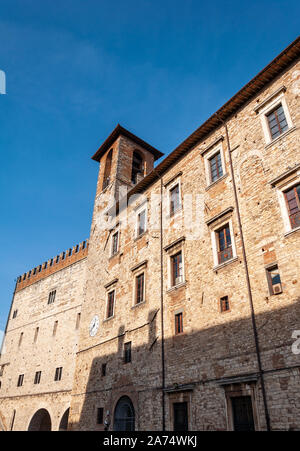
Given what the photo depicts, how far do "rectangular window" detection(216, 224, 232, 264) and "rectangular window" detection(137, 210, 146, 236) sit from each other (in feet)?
16.3

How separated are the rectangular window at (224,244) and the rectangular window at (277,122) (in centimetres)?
324

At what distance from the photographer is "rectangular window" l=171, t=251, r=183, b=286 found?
12.4m

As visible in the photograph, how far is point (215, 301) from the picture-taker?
410 inches

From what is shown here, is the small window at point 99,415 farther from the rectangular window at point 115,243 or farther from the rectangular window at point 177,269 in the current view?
the rectangular window at point 115,243

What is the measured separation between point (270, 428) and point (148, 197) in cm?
1067

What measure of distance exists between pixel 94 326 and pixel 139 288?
373 centimetres

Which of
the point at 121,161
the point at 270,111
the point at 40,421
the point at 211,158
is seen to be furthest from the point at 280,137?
the point at 40,421

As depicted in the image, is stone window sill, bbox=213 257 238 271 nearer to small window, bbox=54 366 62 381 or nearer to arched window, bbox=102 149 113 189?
arched window, bbox=102 149 113 189

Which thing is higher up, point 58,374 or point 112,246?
point 112,246

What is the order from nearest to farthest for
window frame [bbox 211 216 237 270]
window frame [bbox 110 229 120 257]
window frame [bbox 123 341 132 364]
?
window frame [bbox 211 216 237 270], window frame [bbox 123 341 132 364], window frame [bbox 110 229 120 257]

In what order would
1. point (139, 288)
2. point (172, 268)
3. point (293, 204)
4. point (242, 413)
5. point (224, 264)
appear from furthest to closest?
1. point (139, 288)
2. point (172, 268)
3. point (224, 264)
4. point (293, 204)
5. point (242, 413)

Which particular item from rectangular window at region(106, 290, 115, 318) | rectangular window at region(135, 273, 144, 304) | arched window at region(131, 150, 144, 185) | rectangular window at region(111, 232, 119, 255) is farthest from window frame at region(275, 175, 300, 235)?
arched window at region(131, 150, 144, 185)

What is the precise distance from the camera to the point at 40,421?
21.4 metres

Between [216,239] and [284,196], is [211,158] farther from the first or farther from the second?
[284,196]
